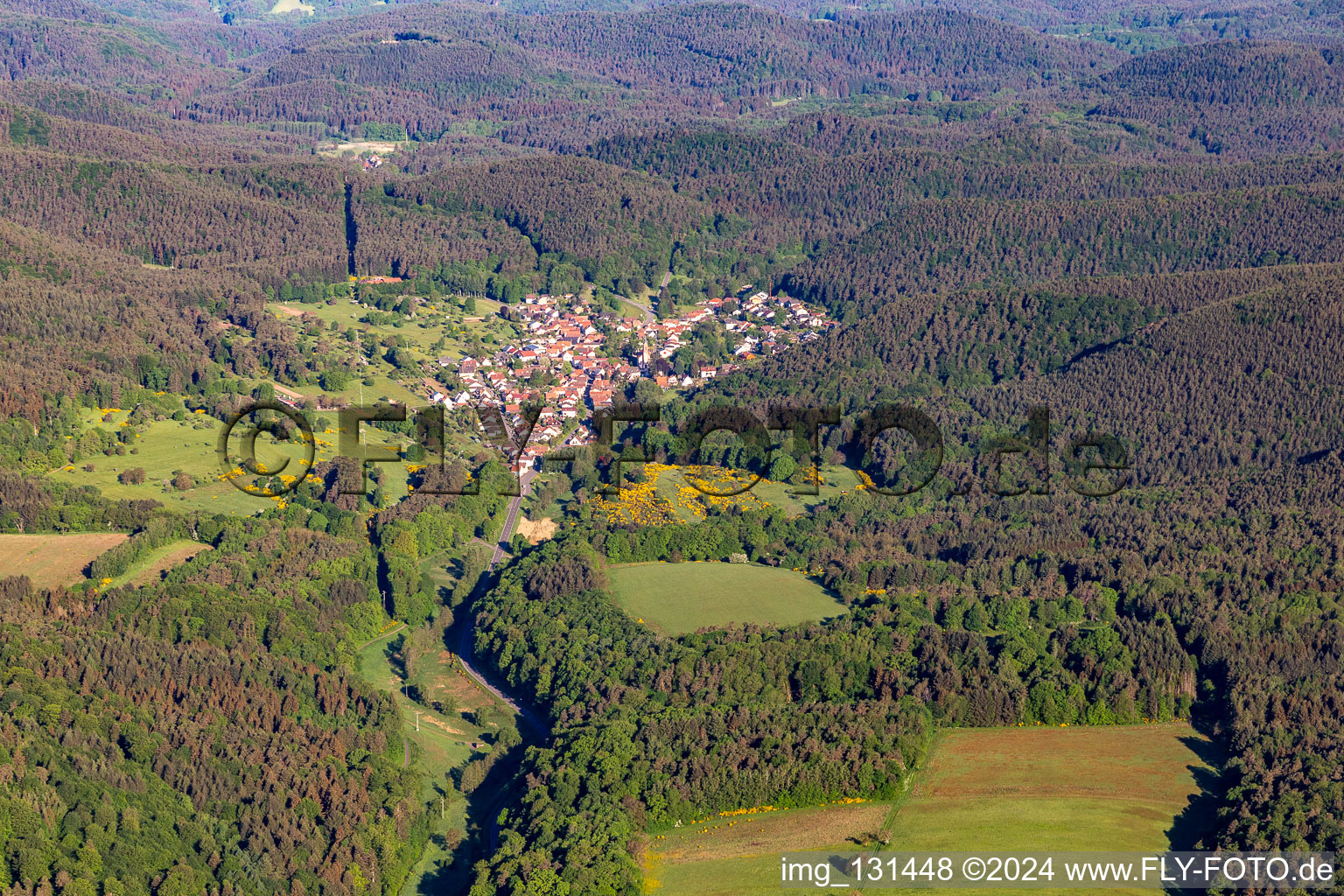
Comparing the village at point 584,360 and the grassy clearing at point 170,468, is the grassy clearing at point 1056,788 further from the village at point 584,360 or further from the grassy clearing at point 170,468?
the grassy clearing at point 170,468

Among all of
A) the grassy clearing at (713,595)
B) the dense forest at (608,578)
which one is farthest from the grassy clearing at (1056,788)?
the grassy clearing at (713,595)

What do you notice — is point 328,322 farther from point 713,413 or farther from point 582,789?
point 582,789

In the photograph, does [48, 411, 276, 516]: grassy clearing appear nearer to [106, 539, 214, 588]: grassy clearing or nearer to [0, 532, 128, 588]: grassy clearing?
[106, 539, 214, 588]: grassy clearing

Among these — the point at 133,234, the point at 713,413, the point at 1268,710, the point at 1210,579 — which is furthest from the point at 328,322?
the point at 1268,710

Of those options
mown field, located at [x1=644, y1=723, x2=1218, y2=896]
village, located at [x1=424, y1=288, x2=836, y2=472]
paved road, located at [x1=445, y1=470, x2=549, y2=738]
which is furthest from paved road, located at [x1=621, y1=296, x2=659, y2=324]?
mown field, located at [x1=644, y1=723, x2=1218, y2=896]

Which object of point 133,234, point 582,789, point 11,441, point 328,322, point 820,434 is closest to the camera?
point 582,789

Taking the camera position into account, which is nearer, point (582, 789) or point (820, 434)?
point (582, 789)

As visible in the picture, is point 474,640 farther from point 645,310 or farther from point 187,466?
point 645,310

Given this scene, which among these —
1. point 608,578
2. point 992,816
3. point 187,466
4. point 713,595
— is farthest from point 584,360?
point 992,816
